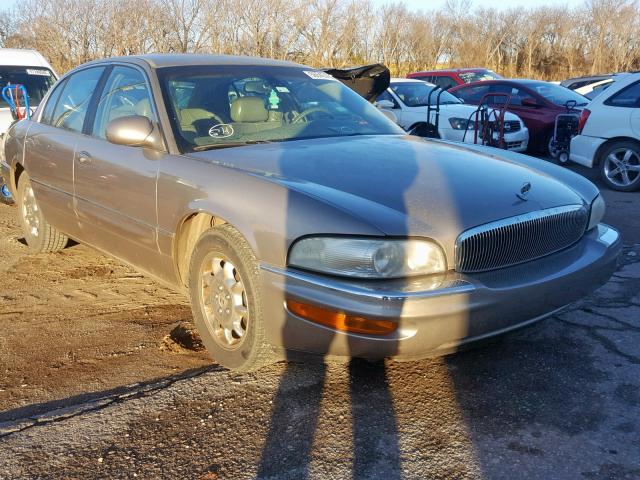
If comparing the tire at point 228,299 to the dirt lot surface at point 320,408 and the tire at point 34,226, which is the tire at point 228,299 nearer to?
the dirt lot surface at point 320,408

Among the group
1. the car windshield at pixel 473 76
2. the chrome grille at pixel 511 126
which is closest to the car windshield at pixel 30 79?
the chrome grille at pixel 511 126

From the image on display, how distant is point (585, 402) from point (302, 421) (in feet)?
4.18

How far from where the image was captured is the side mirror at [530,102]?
12.0m

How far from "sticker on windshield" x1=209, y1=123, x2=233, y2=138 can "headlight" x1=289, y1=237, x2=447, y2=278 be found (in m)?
1.24

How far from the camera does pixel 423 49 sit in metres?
37.1

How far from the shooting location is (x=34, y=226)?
5.58 meters

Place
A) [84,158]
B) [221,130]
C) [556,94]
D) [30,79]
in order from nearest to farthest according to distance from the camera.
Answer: [221,130] → [84,158] → [30,79] → [556,94]

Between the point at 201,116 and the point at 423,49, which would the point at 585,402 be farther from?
the point at 423,49

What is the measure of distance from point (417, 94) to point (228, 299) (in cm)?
989

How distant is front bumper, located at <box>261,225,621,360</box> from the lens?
2.64 metres

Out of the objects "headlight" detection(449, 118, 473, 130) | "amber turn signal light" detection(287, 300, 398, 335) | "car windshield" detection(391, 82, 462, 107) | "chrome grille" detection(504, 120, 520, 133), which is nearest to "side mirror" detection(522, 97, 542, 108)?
"chrome grille" detection(504, 120, 520, 133)

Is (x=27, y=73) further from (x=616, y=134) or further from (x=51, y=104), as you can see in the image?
(x=616, y=134)

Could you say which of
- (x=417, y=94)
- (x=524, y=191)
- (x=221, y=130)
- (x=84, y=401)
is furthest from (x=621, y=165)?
(x=84, y=401)

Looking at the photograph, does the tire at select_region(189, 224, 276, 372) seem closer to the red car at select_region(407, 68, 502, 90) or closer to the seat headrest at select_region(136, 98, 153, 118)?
the seat headrest at select_region(136, 98, 153, 118)
